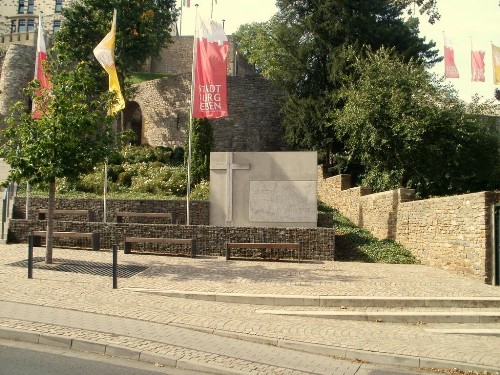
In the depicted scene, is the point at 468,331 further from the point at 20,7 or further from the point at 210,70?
the point at 20,7

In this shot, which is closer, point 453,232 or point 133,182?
point 453,232

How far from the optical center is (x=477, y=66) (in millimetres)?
24453

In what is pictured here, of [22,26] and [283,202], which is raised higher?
[22,26]

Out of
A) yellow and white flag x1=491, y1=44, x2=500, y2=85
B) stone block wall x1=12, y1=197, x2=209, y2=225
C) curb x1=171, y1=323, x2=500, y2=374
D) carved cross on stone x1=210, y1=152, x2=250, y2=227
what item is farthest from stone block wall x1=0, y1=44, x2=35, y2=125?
curb x1=171, y1=323, x2=500, y2=374

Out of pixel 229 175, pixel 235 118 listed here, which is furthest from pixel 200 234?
pixel 235 118

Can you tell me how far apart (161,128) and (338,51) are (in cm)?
1281

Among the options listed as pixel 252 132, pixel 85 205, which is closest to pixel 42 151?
pixel 85 205

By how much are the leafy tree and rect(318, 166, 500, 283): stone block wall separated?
71.2 inches

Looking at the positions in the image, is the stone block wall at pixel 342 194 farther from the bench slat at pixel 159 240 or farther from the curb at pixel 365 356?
the curb at pixel 365 356

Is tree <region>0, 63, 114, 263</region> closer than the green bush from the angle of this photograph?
Yes

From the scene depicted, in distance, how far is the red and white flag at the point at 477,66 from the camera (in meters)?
24.3

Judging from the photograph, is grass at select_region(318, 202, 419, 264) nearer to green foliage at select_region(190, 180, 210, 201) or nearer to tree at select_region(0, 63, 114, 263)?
green foliage at select_region(190, 180, 210, 201)

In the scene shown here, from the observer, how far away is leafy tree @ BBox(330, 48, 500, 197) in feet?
70.9

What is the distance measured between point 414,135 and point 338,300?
11.7m
